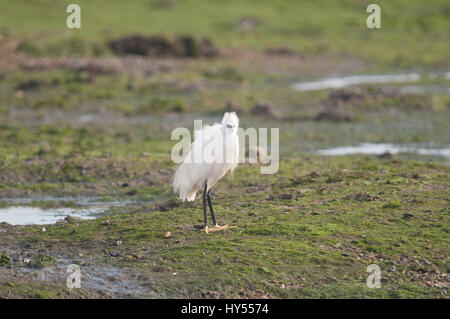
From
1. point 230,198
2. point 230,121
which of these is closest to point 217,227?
point 230,121

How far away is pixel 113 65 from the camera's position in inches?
1115

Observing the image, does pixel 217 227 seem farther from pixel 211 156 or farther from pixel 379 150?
pixel 379 150

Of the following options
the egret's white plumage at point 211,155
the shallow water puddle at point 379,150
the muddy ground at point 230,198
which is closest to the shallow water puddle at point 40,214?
the muddy ground at point 230,198

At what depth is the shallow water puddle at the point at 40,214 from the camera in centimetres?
1091

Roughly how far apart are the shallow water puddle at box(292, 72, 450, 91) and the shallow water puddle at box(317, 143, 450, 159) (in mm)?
9360

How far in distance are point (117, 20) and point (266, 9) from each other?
10894 mm

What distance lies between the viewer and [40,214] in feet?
37.5

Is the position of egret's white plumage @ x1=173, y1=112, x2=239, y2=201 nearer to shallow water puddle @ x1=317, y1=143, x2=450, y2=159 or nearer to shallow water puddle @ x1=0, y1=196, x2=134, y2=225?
shallow water puddle @ x1=0, y1=196, x2=134, y2=225

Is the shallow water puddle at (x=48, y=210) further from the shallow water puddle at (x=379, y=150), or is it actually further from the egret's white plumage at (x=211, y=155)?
the shallow water puddle at (x=379, y=150)

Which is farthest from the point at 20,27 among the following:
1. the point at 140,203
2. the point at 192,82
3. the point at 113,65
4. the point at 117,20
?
the point at 140,203

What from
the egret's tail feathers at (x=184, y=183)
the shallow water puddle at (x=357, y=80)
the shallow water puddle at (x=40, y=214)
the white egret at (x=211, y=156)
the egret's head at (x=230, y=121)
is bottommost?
the shallow water puddle at (x=40, y=214)

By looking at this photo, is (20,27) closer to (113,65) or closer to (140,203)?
(113,65)

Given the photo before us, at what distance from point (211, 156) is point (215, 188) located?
300 centimetres

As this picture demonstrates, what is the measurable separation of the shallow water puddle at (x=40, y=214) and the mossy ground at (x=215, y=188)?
38 cm
